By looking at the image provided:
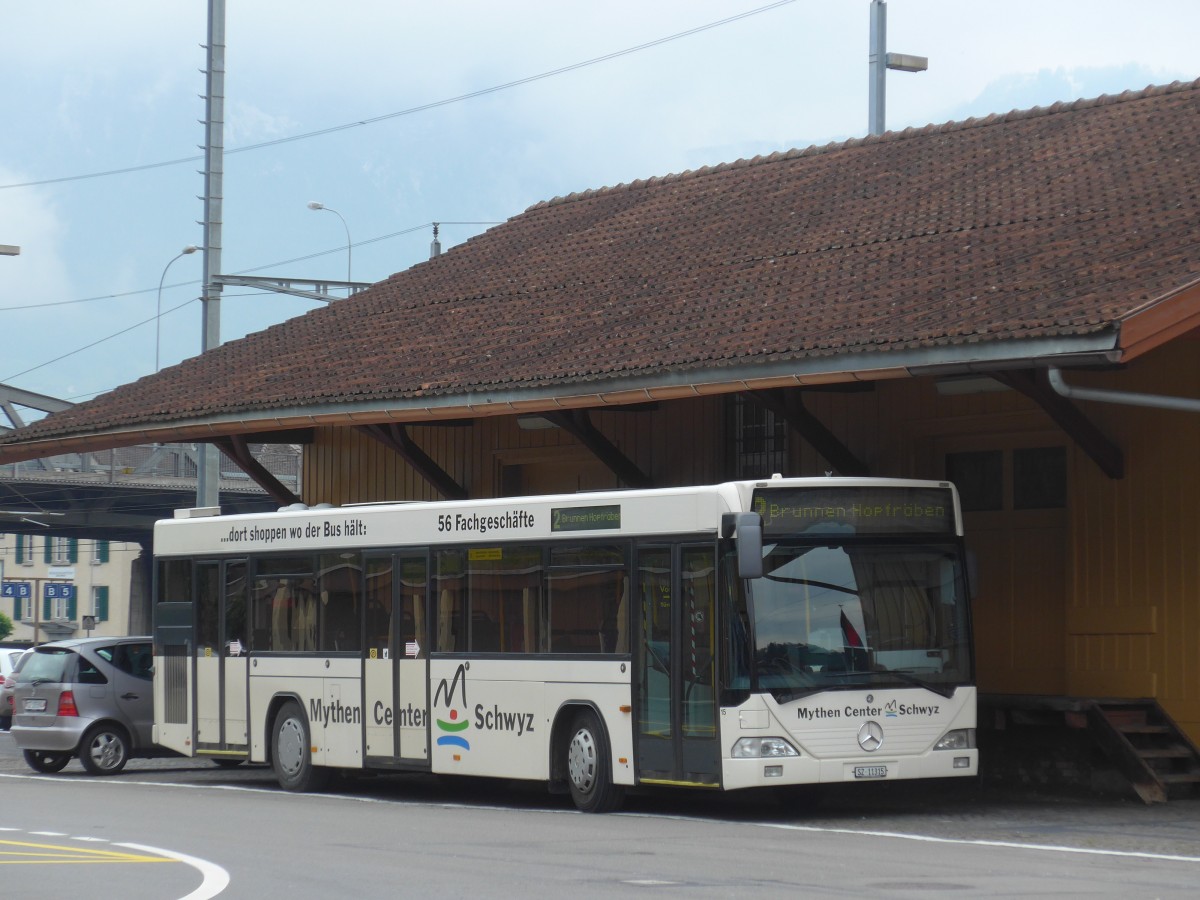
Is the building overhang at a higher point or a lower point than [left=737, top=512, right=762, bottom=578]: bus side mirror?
higher

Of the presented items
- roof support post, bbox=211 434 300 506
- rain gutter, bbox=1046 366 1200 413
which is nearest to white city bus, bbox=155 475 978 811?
rain gutter, bbox=1046 366 1200 413

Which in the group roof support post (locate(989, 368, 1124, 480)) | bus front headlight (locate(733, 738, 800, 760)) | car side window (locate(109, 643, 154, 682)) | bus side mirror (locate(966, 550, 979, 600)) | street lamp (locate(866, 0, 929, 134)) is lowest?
bus front headlight (locate(733, 738, 800, 760))

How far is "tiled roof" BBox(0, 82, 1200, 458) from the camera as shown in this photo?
1703 centimetres

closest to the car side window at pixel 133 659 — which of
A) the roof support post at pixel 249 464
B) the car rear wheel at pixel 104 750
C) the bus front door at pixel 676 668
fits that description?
the car rear wheel at pixel 104 750

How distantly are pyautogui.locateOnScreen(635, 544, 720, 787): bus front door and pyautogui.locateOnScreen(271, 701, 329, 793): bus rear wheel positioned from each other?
192 inches

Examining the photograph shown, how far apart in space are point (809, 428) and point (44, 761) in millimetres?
9793

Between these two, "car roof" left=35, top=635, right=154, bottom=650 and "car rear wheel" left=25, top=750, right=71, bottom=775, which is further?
"car rear wheel" left=25, top=750, right=71, bottom=775

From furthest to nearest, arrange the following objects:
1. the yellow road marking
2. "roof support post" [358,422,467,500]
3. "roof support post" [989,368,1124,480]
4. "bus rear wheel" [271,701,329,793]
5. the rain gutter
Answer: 1. "roof support post" [358,422,467,500]
2. "bus rear wheel" [271,701,329,793]
3. "roof support post" [989,368,1124,480]
4. the rain gutter
5. the yellow road marking

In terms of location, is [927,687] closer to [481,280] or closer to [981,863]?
[981,863]

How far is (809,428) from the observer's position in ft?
62.6

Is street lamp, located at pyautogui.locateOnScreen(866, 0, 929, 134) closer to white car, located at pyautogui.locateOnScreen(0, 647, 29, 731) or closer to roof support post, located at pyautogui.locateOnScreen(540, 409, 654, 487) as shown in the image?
roof support post, located at pyautogui.locateOnScreen(540, 409, 654, 487)

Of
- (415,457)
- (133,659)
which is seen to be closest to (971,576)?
(415,457)

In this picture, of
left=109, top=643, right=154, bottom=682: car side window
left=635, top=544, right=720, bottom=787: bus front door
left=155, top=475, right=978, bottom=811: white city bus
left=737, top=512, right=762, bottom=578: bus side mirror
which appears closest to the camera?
left=737, top=512, right=762, bottom=578: bus side mirror

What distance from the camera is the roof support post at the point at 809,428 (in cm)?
1889
